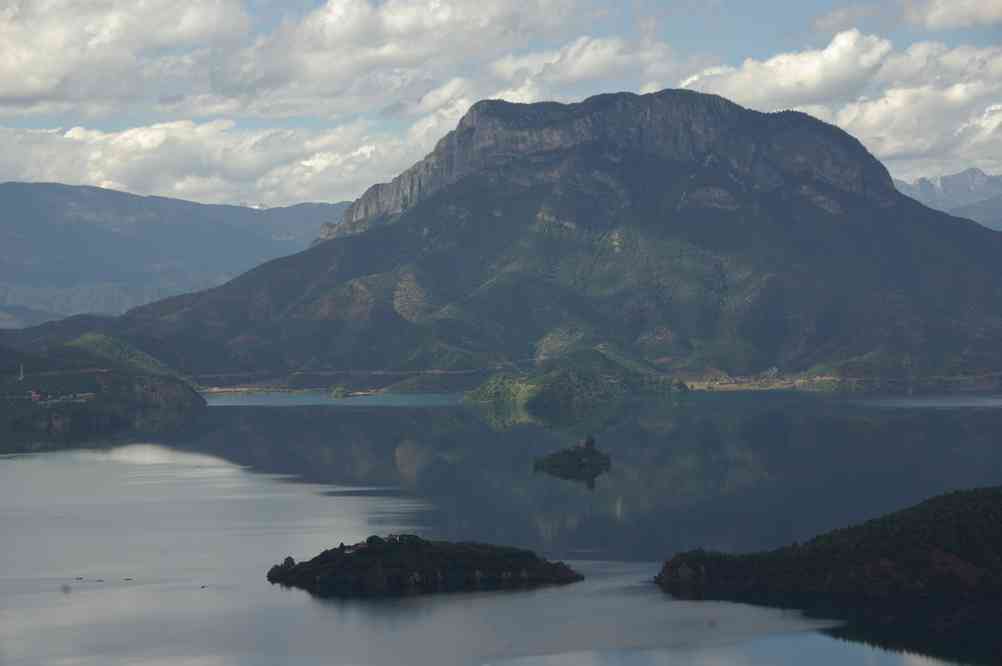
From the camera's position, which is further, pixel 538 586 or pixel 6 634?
pixel 538 586

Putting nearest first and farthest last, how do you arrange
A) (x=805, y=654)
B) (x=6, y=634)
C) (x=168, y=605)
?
1. (x=805, y=654)
2. (x=6, y=634)
3. (x=168, y=605)

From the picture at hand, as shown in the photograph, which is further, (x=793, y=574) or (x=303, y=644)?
(x=793, y=574)

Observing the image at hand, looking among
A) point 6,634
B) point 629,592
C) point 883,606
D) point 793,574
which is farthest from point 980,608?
point 6,634

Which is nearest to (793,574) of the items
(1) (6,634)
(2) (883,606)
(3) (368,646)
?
(2) (883,606)

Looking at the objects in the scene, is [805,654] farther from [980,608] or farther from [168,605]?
[168,605]

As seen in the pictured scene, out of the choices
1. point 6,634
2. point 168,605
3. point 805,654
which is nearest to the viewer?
point 805,654

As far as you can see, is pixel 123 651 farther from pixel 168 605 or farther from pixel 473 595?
pixel 473 595
